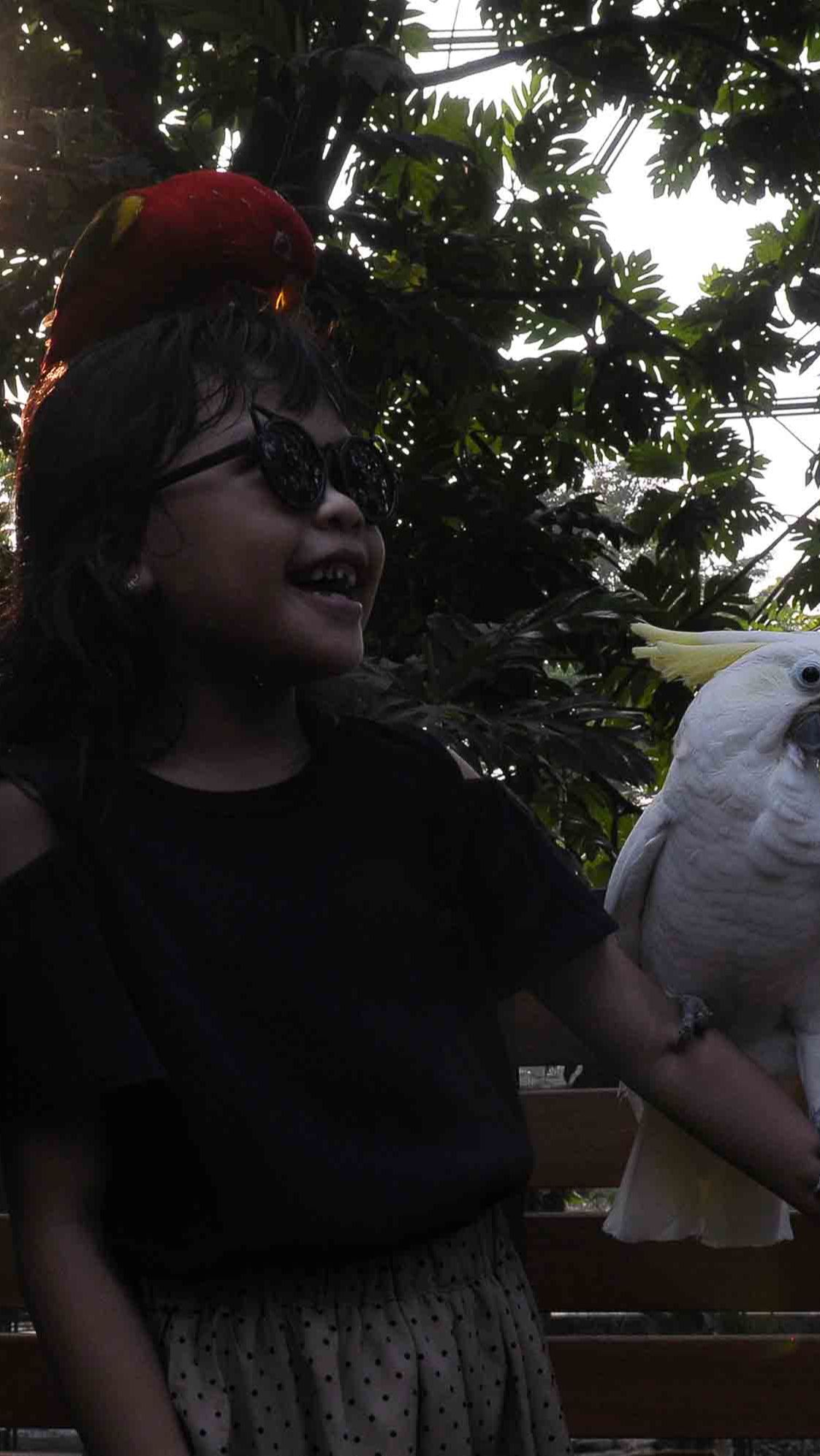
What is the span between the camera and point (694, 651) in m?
0.99

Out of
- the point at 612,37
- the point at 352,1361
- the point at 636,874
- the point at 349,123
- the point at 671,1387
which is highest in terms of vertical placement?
the point at 612,37

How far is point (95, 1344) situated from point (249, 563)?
0.43 meters

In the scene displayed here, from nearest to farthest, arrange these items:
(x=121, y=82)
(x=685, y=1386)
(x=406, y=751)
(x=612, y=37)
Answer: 1. (x=406, y=751)
2. (x=685, y=1386)
3. (x=121, y=82)
4. (x=612, y=37)

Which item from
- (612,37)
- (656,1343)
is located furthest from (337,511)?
(612,37)

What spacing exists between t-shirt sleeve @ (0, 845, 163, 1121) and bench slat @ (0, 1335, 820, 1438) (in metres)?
0.66

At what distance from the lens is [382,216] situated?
7.29 feet

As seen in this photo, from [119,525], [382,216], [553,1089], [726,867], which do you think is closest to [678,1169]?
[726,867]

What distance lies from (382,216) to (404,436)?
43cm

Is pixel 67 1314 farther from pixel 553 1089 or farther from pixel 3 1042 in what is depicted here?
pixel 553 1089

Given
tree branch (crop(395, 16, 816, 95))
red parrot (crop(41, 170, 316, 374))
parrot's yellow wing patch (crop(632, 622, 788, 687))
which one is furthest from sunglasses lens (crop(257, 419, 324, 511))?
tree branch (crop(395, 16, 816, 95))

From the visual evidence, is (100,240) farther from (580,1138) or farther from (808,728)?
(580,1138)

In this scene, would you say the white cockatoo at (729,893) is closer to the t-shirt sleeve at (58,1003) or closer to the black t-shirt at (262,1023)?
the black t-shirt at (262,1023)

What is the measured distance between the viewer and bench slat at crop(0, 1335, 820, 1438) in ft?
4.25

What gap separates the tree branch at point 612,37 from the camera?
2.28m
